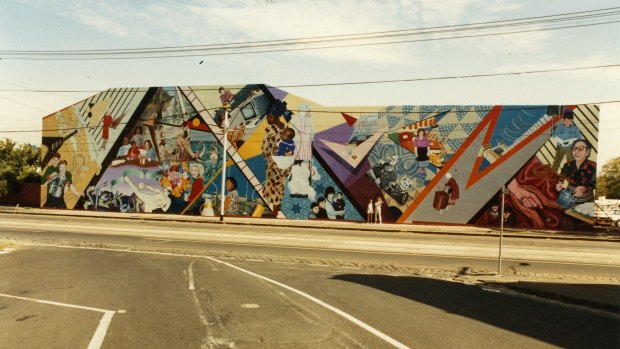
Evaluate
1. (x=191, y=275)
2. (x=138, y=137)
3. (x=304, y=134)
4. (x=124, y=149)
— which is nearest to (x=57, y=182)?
(x=124, y=149)

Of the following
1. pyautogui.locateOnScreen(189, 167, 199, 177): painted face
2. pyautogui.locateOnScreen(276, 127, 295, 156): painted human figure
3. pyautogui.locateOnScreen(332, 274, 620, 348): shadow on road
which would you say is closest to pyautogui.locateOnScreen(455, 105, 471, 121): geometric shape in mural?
pyautogui.locateOnScreen(276, 127, 295, 156): painted human figure

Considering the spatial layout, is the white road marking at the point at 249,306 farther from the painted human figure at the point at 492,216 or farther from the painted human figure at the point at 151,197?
the painted human figure at the point at 151,197

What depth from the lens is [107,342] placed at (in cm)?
648

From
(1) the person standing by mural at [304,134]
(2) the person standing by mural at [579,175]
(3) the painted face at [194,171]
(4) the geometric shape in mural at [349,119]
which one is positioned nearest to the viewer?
(2) the person standing by mural at [579,175]

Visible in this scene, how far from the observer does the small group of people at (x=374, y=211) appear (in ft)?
107

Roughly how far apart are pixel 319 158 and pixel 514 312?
86.6ft

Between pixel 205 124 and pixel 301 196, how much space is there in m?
9.69

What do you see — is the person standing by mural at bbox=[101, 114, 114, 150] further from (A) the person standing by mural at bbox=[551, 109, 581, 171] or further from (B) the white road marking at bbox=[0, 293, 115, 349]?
(A) the person standing by mural at bbox=[551, 109, 581, 171]

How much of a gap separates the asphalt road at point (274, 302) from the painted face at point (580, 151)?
597 inches

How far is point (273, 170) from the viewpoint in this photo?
3550 centimetres

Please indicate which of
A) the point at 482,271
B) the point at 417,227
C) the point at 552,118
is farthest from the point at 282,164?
the point at 482,271

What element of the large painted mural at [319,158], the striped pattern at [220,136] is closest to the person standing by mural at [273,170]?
the large painted mural at [319,158]

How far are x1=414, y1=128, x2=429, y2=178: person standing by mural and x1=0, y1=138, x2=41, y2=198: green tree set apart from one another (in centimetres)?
3716

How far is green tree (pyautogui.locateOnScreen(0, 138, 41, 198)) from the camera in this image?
45188 millimetres
